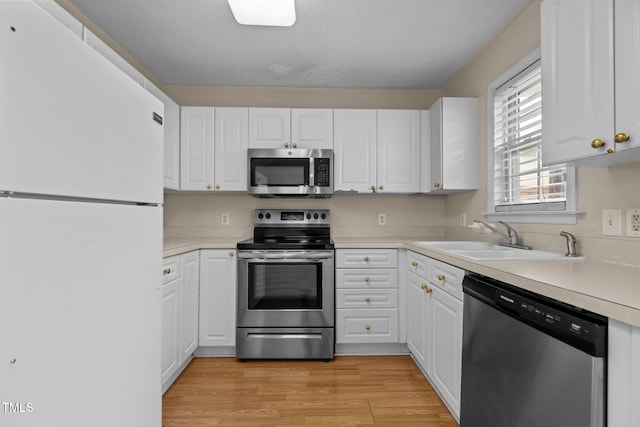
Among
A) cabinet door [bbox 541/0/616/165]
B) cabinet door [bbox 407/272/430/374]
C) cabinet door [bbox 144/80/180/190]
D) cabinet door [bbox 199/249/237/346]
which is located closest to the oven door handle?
cabinet door [bbox 199/249/237/346]

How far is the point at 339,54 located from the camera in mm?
2564

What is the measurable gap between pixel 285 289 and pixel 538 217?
5.79 feet

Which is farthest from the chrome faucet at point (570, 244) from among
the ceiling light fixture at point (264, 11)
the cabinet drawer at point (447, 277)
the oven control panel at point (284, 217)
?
the oven control panel at point (284, 217)

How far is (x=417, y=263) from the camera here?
7.78 ft

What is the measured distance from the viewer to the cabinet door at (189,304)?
2.35 metres

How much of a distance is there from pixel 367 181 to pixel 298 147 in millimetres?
686

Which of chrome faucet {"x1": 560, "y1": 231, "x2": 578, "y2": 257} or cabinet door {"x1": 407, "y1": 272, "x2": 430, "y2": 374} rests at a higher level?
chrome faucet {"x1": 560, "y1": 231, "x2": 578, "y2": 257}

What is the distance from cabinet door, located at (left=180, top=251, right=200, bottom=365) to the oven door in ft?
1.08

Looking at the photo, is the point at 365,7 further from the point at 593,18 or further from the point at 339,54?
the point at 593,18

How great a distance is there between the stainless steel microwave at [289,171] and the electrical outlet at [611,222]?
1827mm

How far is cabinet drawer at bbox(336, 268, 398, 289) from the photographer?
104 inches

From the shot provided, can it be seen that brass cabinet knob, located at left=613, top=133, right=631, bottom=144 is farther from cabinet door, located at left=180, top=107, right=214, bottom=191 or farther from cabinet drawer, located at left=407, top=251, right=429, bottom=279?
cabinet door, located at left=180, top=107, right=214, bottom=191

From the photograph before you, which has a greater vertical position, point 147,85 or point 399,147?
point 147,85

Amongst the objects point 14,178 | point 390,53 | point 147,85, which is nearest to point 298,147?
point 390,53
